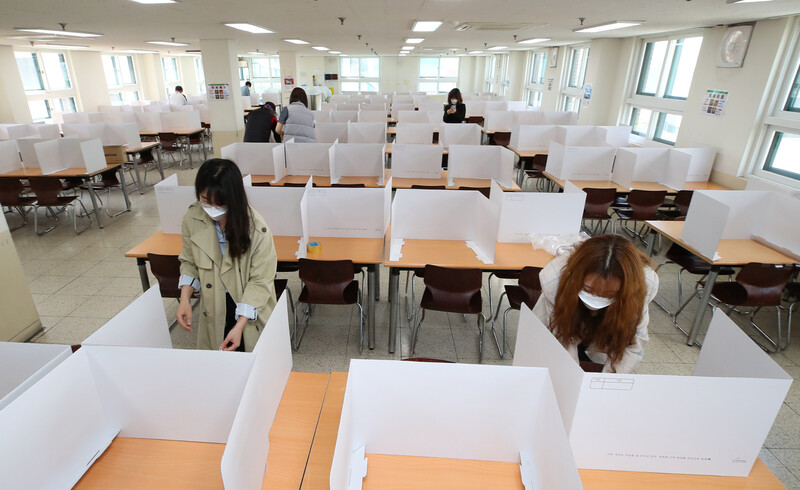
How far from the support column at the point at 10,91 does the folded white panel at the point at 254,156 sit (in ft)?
24.3

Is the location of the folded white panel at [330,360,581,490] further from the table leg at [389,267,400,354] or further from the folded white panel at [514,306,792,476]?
the table leg at [389,267,400,354]

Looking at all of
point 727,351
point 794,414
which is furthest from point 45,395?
point 794,414

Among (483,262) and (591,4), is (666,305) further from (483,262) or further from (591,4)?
(591,4)

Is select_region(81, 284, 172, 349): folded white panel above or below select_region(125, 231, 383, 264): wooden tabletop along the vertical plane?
above

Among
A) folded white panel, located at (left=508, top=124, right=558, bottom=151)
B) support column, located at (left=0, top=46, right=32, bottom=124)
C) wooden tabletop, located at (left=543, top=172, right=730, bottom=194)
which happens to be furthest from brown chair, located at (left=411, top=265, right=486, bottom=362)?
support column, located at (left=0, top=46, right=32, bottom=124)

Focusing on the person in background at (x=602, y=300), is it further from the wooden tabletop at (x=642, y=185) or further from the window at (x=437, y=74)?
the window at (x=437, y=74)

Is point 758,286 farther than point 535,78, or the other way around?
point 535,78

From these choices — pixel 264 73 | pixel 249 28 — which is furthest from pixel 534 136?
pixel 264 73

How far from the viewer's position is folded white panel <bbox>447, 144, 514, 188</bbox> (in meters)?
5.33

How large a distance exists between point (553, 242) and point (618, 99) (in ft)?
21.2

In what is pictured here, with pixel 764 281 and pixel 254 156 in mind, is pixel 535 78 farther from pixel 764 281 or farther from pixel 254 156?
pixel 764 281

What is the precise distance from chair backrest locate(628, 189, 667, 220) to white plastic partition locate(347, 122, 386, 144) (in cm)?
371

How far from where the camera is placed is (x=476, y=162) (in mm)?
5438

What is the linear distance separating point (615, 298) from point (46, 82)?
14.1 meters
